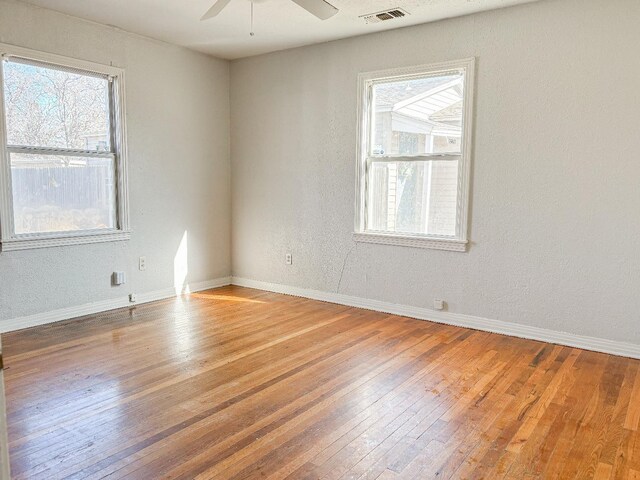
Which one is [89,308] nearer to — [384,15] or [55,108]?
[55,108]

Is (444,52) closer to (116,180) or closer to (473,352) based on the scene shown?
(473,352)

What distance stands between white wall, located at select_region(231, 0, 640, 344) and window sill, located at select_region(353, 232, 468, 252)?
7 centimetres

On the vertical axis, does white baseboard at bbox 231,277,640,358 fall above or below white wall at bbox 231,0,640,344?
below

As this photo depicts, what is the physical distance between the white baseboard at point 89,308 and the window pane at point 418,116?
251cm

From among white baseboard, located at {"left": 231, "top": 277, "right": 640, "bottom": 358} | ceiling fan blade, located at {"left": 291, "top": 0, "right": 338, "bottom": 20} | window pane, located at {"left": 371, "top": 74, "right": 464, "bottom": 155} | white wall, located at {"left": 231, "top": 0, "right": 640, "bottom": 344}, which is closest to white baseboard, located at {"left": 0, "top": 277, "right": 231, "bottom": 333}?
white baseboard, located at {"left": 231, "top": 277, "right": 640, "bottom": 358}

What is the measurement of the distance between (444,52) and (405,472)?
134 inches

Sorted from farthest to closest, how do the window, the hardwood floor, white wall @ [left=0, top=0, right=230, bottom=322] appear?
the window
white wall @ [left=0, top=0, right=230, bottom=322]
the hardwood floor

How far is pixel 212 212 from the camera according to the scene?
554 cm

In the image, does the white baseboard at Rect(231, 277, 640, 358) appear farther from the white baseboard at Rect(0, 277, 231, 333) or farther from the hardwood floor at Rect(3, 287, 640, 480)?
the white baseboard at Rect(0, 277, 231, 333)

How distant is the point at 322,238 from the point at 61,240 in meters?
2.46

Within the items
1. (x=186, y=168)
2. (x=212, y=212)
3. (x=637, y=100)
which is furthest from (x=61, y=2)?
(x=637, y=100)

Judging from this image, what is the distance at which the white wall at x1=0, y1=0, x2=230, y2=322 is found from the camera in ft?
13.0

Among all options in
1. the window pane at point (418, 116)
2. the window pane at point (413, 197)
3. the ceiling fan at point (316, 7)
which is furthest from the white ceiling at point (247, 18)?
the window pane at point (413, 197)

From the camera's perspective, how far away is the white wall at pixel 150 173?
3.95m
